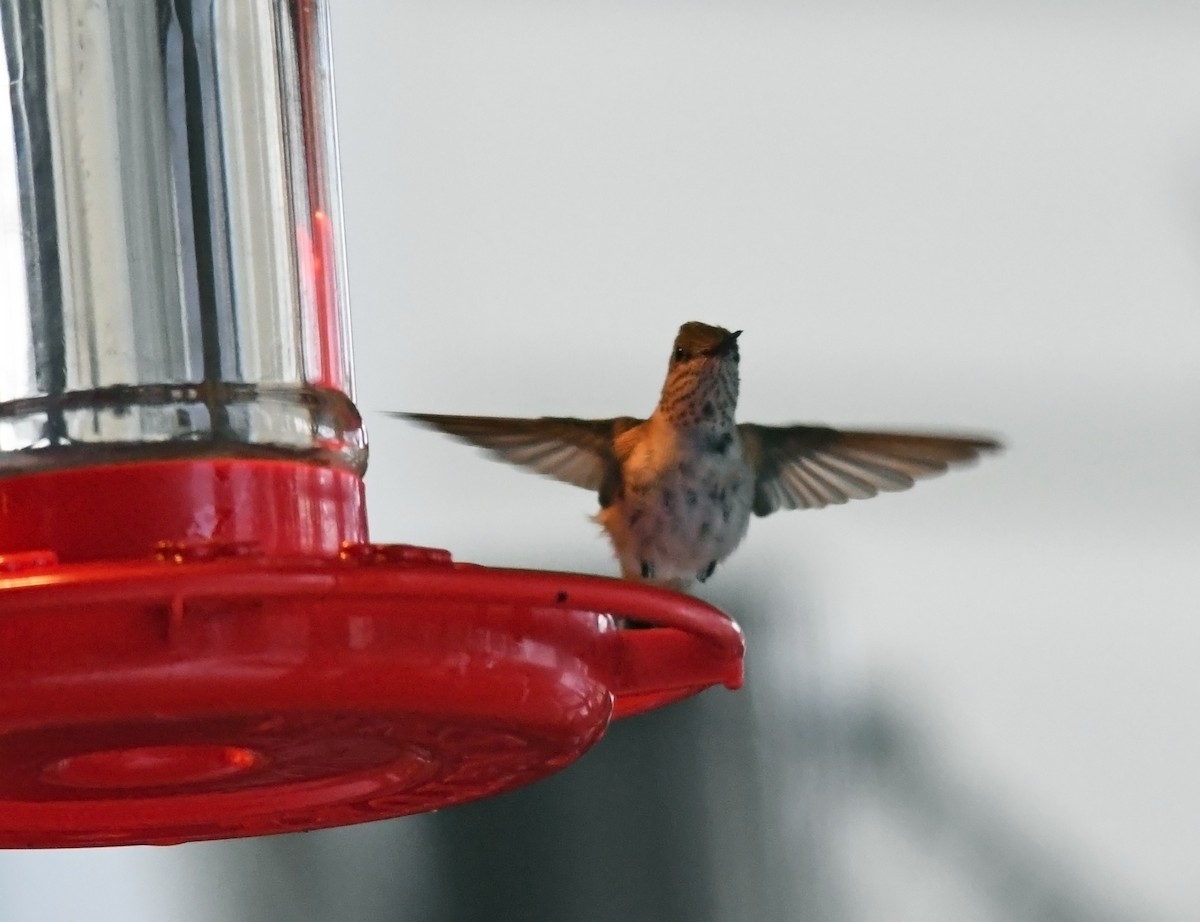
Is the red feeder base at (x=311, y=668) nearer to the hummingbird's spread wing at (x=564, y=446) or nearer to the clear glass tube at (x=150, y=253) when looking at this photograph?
the clear glass tube at (x=150, y=253)

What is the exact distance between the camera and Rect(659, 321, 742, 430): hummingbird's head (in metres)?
2.62

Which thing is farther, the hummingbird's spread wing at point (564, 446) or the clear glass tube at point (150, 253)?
the hummingbird's spread wing at point (564, 446)

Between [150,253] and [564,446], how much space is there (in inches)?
50.3

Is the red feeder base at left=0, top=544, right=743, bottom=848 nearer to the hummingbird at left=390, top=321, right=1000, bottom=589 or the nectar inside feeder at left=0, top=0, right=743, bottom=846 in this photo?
the nectar inside feeder at left=0, top=0, right=743, bottom=846

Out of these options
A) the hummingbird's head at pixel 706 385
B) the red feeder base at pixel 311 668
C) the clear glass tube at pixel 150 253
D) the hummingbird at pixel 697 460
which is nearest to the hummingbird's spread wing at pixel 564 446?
the hummingbird at pixel 697 460

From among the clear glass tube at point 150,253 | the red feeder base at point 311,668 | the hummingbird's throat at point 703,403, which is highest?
the clear glass tube at point 150,253

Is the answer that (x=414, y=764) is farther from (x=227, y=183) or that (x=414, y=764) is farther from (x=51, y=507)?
(x=227, y=183)

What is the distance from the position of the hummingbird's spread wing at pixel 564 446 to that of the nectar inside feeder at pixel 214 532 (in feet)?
2.74

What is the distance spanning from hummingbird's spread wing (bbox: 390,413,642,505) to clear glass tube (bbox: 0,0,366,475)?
3.11 ft

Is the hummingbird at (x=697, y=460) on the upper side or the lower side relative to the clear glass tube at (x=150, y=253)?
lower

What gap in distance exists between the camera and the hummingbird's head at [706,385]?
2615mm

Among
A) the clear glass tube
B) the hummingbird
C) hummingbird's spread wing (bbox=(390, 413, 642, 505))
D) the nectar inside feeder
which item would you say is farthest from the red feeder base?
hummingbird's spread wing (bbox=(390, 413, 642, 505))

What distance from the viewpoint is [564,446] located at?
2.74 meters

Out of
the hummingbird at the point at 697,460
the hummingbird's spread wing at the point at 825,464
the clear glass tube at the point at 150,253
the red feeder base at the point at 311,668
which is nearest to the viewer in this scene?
the red feeder base at the point at 311,668
